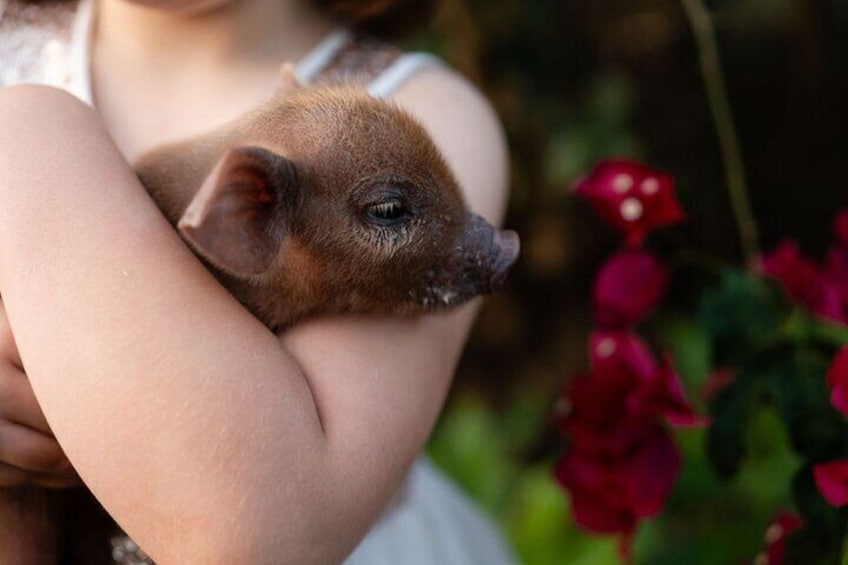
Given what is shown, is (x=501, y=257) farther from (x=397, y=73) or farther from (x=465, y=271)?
(x=397, y=73)

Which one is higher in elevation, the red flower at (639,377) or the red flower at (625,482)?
the red flower at (639,377)

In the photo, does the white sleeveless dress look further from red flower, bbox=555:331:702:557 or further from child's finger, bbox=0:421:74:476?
child's finger, bbox=0:421:74:476

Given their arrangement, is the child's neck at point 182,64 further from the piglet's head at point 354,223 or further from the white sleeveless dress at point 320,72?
the piglet's head at point 354,223

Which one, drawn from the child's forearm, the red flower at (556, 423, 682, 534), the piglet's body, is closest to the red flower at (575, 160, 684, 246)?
the red flower at (556, 423, 682, 534)

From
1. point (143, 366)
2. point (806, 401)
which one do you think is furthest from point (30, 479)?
point (806, 401)

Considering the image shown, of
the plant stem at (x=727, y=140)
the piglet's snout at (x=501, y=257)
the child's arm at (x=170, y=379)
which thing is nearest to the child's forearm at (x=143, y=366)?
the child's arm at (x=170, y=379)

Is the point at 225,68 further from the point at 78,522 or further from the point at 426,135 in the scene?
the point at 78,522
